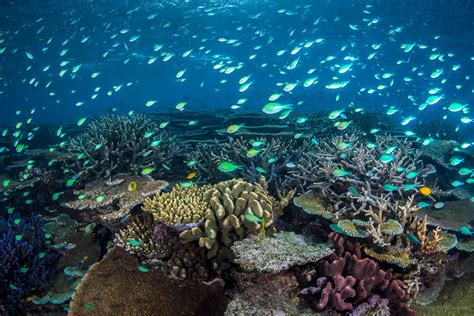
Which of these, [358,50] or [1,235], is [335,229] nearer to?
[1,235]

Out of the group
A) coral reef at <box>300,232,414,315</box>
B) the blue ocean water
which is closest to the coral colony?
coral reef at <box>300,232,414,315</box>

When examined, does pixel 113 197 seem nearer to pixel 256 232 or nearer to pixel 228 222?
pixel 228 222

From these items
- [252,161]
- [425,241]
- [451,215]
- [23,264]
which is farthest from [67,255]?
[451,215]

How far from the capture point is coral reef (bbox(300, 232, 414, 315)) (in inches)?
171

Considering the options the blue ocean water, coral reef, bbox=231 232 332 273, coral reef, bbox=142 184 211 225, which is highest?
coral reef, bbox=142 184 211 225

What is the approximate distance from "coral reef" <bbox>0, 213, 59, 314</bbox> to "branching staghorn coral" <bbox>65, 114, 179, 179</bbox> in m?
1.90

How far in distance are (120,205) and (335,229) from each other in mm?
4425

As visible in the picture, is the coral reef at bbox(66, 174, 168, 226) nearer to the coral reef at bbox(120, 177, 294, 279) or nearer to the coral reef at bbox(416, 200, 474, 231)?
the coral reef at bbox(120, 177, 294, 279)

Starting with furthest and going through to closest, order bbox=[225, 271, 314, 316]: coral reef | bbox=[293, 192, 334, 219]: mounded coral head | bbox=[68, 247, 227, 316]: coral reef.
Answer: bbox=[293, 192, 334, 219]: mounded coral head → bbox=[68, 247, 227, 316]: coral reef → bbox=[225, 271, 314, 316]: coral reef

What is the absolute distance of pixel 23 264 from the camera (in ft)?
22.0

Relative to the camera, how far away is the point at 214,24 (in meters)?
39.4

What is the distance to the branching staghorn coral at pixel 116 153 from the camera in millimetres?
8430

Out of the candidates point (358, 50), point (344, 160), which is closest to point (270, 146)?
point (344, 160)

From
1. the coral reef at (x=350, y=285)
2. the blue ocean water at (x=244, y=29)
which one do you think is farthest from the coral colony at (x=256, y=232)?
the blue ocean water at (x=244, y=29)
